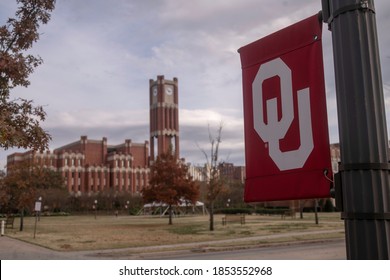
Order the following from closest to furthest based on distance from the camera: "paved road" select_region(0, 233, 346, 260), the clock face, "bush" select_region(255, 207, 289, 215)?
"paved road" select_region(0, 233, 346, 260)
"bush" select_region(255, 207, 289, 215)
the clock face

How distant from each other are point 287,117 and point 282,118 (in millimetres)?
32

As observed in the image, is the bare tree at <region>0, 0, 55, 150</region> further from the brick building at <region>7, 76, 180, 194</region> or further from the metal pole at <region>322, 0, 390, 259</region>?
the brick building at <region>7, 76, 180, 194</region>

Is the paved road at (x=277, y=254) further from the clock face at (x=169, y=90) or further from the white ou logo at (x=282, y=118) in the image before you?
the clock face at (x=169, y=90)

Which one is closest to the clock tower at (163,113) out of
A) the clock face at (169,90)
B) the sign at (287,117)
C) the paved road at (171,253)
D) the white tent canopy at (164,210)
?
the clock face at (169,90)

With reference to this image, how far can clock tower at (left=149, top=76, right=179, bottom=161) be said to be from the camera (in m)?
93.0

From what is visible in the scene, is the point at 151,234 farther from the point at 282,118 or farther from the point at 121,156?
the point at 121,156

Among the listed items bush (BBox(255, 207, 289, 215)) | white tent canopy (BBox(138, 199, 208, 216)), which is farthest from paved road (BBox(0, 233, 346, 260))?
white tent canopy (BBox(138, 199, 208, 216))

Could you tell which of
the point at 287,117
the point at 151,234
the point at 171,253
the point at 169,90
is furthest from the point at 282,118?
the point at 169,90

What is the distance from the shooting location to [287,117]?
2312 mm

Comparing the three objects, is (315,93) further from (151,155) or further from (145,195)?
(151,155)

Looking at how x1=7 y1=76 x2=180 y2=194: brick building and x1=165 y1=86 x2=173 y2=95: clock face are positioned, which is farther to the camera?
x1=165 y1=86 x2=173 y2=95: clock face

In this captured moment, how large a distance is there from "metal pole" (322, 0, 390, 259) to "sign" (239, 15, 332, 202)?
26 centimetres

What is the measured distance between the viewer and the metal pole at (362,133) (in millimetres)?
1814
